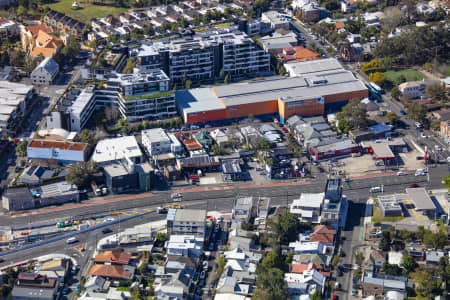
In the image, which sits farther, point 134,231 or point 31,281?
point 134,231

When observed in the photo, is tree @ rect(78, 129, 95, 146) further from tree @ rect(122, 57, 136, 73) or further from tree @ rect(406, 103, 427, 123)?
tree @ rect(406, 103, 427, 123)

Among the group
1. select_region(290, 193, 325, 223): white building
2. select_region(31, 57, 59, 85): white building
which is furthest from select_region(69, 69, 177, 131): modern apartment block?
select_region(290, 193, 325, 223): white building

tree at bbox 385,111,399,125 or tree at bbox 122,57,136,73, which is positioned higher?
tree at bbox 122,57,136,73

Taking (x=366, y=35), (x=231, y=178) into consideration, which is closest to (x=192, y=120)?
(x=231, y=178)

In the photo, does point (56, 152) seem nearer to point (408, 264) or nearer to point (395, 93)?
point (408, 264)

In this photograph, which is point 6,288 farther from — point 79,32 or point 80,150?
point 79,32
